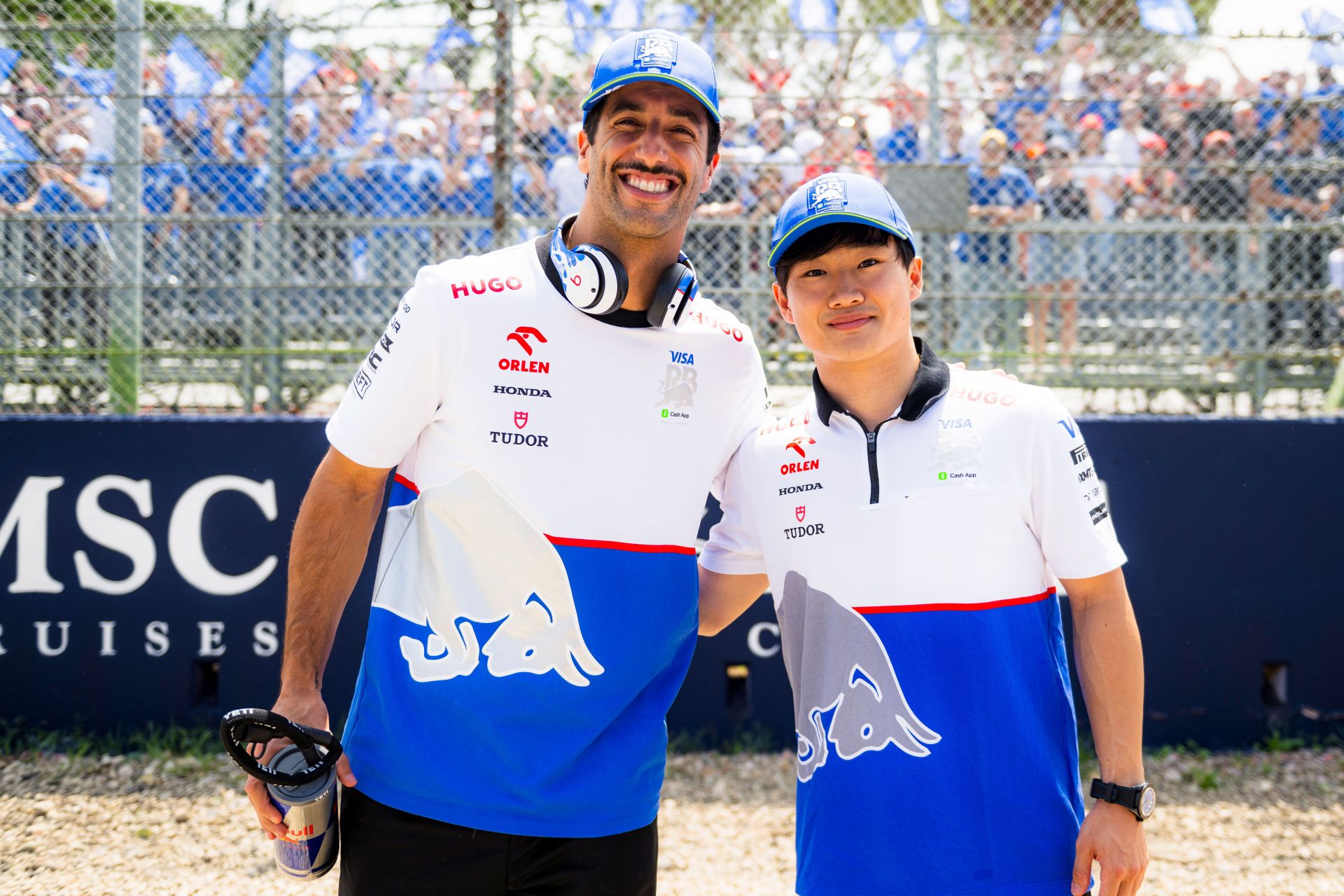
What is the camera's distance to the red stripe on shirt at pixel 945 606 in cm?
211

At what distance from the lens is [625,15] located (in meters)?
5.41

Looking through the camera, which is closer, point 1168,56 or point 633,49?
point 633,49

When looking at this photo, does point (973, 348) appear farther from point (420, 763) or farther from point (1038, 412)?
point (420, 763)

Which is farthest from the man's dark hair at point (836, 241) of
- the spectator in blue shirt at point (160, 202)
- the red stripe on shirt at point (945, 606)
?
the spectator in blue shirt at point (160, 202)

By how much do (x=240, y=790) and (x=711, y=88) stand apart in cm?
367

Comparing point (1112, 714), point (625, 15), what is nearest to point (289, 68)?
point (625, 15)

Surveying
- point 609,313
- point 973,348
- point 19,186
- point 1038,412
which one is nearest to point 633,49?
point 609,313

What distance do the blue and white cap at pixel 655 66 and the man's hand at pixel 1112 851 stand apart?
1.55 metres

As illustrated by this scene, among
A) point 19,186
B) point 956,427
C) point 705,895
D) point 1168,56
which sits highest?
point 1168,56

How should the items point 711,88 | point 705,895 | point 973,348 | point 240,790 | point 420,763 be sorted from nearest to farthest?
point 420,763
point 711,88
point 705,895
point 240,790
point 973,348

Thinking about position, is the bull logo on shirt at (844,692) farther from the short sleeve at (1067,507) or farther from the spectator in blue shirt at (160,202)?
the spectator in blue shirt at (160,202)

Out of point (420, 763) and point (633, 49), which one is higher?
point (633, 49)

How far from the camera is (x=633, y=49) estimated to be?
88.4 inches

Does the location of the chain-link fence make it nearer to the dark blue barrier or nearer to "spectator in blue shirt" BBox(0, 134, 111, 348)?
"spectator in blue shirt" BBox(0, 134, 111, 348)
